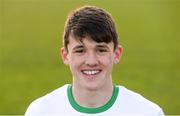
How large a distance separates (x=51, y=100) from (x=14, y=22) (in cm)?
1137

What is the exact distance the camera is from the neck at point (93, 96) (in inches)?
140

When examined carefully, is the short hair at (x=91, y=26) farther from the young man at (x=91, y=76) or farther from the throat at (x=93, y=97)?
the throat at (x=93, y=97)

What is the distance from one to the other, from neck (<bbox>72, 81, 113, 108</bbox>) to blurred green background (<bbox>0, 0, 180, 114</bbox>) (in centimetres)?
639

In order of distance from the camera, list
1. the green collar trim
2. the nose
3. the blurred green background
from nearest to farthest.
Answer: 1. the nose
2. the green collar trim
3. the blurred green background

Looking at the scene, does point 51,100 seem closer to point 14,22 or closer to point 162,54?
point 162,54

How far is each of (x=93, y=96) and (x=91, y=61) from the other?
0.22 metres

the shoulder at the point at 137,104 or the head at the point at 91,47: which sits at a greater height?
the head at the point at 91,47

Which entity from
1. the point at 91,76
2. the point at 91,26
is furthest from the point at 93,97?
the point at 91,26

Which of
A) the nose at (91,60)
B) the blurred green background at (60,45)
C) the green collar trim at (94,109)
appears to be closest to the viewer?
the nose at (91,60)

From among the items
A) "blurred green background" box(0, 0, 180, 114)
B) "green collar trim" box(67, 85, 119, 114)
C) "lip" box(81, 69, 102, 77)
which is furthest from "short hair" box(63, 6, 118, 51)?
"blurred green background" box(0, 0, 180, 114)

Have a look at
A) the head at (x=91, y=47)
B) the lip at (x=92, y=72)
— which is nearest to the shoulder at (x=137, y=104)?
the head at (x=91, y=47)

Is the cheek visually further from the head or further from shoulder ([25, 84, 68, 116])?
shoulder ([25, 84, 68, 116])

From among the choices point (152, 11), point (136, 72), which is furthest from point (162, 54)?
point (152, 11)

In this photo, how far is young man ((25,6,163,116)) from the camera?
11.3ft
